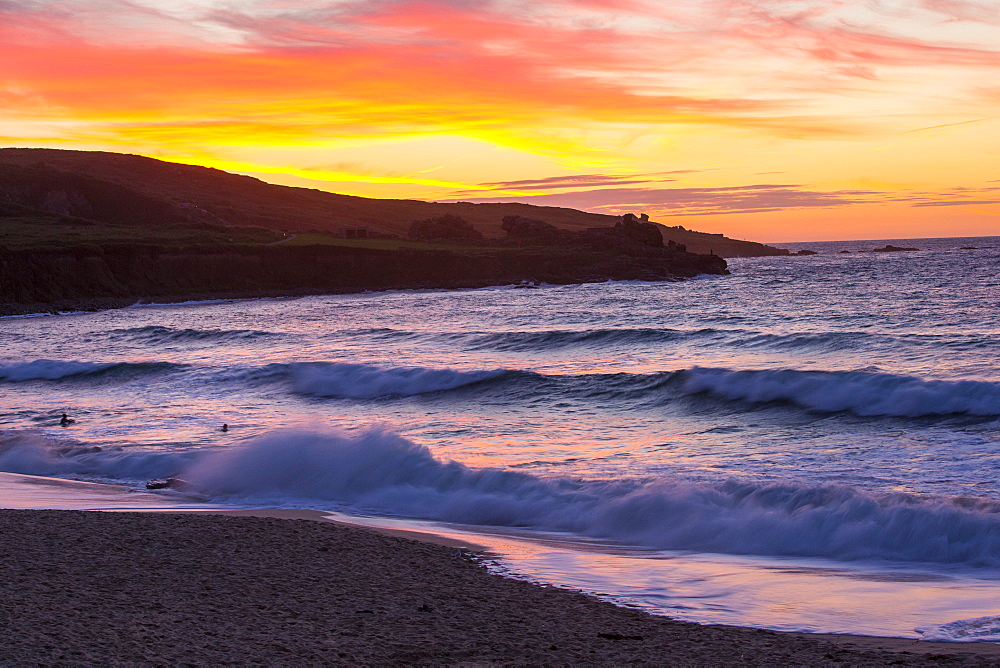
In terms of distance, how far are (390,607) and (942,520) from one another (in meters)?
6.91

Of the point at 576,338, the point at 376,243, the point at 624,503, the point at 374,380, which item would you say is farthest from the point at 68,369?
the point at 376,243

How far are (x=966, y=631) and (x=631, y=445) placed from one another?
9.13m

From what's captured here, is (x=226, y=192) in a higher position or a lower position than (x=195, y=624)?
higher

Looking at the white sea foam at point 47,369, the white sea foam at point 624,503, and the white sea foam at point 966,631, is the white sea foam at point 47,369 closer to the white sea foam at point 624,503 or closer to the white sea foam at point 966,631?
the white sea foam at point 624,503

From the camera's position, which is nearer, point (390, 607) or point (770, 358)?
point (390, 607)

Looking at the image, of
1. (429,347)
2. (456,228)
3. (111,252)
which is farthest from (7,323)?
(456,228)

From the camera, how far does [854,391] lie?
64.2 feet

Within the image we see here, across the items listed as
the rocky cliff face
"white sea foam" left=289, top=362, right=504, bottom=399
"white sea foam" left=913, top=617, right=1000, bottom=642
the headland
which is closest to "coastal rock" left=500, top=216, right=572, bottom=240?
the headland

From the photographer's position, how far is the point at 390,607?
7.50m

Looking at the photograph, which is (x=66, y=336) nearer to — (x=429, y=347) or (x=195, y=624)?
(x=429, y=347)

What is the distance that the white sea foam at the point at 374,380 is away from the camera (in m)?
24.6

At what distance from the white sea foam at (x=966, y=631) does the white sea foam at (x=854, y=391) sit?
437 inches

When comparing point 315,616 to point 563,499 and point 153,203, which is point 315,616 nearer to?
point 563,499

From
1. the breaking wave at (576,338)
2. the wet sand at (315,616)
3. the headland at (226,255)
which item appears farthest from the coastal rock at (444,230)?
the wet sand at (315,616)
